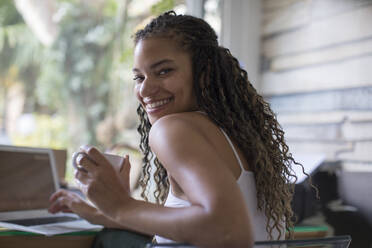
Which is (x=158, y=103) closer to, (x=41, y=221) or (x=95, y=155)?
(x=95, y=155)

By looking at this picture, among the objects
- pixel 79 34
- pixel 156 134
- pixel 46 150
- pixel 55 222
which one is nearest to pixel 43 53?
pixel 79 34

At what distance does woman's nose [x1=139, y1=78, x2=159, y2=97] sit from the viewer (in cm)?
103

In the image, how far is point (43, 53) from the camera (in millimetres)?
4770


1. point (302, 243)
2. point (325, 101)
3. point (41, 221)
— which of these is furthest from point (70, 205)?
point (325, 101)

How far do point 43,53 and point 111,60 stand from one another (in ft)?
2.49

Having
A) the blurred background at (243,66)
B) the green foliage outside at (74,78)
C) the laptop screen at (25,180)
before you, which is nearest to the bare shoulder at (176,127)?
the blurred background at (243,66)

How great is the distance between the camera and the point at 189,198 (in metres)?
0.78

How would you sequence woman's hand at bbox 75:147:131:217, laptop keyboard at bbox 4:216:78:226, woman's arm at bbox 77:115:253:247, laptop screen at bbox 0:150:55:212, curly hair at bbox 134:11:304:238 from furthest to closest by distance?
1. laptop screen at bbox 0:150:55:212
2. laptop keyboard at bbox 4:216:78:226
3. curly hair at bbox 134:11:304:238
4. woman's hand at bbox 75:147:131:217
5. woman's arm at bbox 77:115:253:247

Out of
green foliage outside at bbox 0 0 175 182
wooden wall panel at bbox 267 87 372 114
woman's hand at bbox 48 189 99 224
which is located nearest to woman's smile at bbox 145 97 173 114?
woman's hand at bbox 48 189 99 224

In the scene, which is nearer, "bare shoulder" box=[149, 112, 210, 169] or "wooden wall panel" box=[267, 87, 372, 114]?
"bare shoulder" box=[149, 112, 210, 169]

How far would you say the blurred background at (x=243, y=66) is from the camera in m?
2.05

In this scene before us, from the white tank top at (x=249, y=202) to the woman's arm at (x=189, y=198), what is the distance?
11 cm

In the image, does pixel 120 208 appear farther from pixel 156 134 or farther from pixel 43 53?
pixel 43 53

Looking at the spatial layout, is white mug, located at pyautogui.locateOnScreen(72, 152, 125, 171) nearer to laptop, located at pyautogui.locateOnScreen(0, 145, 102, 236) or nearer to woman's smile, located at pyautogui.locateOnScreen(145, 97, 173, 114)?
woman's smile, located at pyautogui.locateOnScreen(145, 97, 173, 114)
